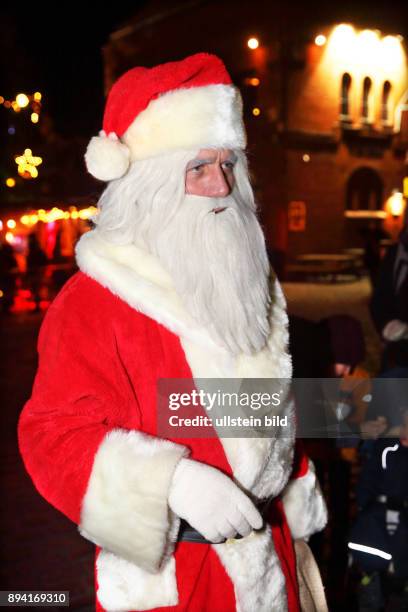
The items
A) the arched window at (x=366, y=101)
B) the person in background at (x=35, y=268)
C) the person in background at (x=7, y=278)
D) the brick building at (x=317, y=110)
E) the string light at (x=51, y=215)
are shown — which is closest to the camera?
the person in background at (x=7, y=278)

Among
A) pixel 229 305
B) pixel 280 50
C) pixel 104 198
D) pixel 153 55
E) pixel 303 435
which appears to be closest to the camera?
pixel 229 305

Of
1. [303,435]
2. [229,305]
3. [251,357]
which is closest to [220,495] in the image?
[251,357]

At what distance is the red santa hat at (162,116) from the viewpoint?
5.20ft

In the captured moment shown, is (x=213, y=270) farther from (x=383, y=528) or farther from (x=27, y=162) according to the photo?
(x=27, y=162)

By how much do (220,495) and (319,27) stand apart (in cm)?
2104

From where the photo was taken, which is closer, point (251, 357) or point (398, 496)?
point (251, 357)

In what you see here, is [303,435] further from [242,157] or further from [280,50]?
[280,50]

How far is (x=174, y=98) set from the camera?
1.63m

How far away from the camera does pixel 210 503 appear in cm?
129

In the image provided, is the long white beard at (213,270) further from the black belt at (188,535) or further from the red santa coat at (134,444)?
the black belt at (188,535)

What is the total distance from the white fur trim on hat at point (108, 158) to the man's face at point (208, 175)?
18 cm

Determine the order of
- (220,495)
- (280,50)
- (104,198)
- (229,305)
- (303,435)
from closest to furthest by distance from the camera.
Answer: (220,495) < (229,305) < (104,198) < (303,435) < (280,50)

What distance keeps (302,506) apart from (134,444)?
28.8 inches

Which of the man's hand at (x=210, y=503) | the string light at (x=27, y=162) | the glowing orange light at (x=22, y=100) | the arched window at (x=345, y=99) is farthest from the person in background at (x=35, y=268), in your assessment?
the arched window at (x=345, y=99)
